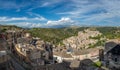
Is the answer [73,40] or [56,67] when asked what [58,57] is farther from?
[73,40]

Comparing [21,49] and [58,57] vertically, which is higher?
[21,49]

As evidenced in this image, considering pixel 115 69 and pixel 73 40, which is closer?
pixel 115 69

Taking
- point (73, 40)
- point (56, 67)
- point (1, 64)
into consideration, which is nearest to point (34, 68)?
point (56, 67)

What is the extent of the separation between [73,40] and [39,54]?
429 ft

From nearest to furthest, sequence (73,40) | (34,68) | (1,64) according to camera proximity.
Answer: (1,64) → (34,68) → (73,40)

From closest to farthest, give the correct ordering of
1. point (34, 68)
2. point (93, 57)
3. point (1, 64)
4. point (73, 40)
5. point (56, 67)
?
1. point (1, 64)
2. point (34, 68)
3. point (56, 67)
4. point (93, 57)
5. point (73, 40)


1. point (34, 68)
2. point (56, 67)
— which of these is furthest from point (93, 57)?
point (34, 68)

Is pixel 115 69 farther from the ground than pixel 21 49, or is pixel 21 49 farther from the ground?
pixel 21 49

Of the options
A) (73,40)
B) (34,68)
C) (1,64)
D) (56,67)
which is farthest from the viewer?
(73,40)

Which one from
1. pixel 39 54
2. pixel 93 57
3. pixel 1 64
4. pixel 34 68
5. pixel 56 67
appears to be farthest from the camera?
pixel 93 57

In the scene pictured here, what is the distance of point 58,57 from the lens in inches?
3182

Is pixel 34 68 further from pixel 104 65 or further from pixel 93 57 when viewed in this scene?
pixel 93 57

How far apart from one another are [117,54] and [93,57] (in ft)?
60.6

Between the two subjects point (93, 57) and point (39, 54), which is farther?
point (93, 57)
